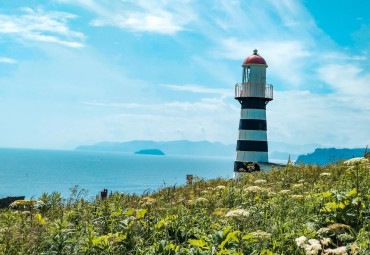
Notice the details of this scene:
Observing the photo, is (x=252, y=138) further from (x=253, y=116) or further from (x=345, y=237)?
(x=345, y=237)

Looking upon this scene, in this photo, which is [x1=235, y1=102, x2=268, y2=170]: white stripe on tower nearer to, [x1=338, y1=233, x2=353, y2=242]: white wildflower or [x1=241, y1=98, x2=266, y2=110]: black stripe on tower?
[x1=241, y1=98, x2=266, y2=110]: black stripe on tower

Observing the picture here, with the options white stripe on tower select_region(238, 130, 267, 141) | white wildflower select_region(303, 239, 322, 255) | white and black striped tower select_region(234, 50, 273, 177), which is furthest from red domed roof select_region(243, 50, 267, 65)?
white wildflower select_region(303, 239, 322, 255)

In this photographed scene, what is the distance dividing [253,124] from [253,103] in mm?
1828

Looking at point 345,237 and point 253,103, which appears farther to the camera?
point 253,103

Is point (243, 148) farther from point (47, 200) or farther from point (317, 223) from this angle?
point (317, 223)

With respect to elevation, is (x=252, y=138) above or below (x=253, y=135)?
below

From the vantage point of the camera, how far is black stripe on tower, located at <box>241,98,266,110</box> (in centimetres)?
3121

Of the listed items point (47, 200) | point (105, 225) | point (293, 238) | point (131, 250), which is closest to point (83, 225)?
point (105, 225)

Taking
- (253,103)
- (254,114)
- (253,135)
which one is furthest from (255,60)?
(253,135)

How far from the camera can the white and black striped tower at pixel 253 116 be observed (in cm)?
3041

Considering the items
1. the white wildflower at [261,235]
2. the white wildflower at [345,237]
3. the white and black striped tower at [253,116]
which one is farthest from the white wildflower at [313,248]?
the white and black striped tower at [253,116]

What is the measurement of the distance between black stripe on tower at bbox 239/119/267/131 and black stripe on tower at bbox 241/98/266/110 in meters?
1.17

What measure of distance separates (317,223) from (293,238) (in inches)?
27.5

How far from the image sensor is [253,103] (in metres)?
31.3
